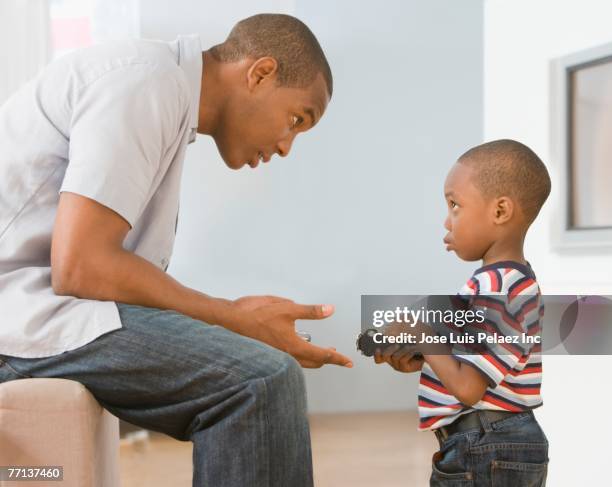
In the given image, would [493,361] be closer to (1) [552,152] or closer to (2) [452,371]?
(2) [452,371]

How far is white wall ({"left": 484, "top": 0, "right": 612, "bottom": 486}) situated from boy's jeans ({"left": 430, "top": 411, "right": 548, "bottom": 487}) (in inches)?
32.8

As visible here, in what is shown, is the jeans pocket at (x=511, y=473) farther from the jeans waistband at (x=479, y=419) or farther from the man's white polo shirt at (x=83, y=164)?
the man's white polo shirt at (x=83, y=164)

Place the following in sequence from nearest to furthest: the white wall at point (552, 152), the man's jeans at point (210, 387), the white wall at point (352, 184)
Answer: the man's jeans at point (210, 387) → the white wall at point (552, 152) → the white wall at point (352, 184)

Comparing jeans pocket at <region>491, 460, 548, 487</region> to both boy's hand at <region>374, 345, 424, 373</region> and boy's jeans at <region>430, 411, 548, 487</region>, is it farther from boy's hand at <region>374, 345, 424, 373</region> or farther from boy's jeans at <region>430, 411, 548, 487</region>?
Result: boy's hand at <region>374, 345, 424, 373</region>

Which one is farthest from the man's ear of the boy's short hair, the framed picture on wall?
the framed picture on wall

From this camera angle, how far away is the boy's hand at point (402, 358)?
1.22 m

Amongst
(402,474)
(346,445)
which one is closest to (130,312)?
(402,474)

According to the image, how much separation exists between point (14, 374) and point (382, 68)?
9.90ft

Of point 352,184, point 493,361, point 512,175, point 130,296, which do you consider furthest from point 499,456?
point 352,184

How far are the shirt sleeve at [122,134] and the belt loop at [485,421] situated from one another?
0.55m

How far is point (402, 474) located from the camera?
8.53 ft

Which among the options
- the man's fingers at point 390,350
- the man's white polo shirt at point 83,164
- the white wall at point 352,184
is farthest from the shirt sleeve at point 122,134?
the white wall at point 352,184

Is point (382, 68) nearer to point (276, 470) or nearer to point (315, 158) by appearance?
point (315, 158)

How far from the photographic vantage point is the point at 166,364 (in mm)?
983
